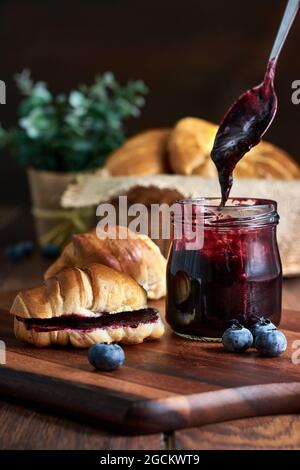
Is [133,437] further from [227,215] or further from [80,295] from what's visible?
[227,215]

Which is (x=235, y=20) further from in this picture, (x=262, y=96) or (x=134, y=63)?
(x=262, y=96)

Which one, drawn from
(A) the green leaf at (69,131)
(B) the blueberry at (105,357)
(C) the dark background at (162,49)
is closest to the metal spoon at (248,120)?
(B) the blueberry at (105,357)

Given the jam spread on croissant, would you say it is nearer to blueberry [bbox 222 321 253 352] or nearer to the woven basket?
blueberry [bbox 222 321 253 352]

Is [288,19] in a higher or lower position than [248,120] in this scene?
higher

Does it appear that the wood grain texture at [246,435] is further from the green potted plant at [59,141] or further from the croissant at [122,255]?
the green potted plant at [59,141]

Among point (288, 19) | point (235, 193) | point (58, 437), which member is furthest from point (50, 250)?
point (58, 437)

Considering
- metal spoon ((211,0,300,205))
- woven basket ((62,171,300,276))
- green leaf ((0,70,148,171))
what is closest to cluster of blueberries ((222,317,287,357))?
metal spoon ((211,0,300,205))
